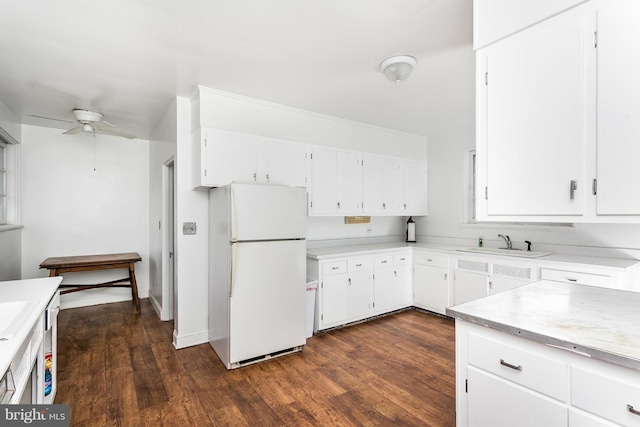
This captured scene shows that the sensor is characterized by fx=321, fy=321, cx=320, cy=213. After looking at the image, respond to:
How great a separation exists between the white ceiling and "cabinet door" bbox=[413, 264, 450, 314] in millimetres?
1966

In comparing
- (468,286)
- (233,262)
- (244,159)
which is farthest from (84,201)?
(468,286)

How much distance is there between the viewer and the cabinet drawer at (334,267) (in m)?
3.47

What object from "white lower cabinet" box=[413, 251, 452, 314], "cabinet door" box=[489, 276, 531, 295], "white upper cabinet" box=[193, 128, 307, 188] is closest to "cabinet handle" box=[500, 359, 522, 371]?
"cabinet door" box=[489, 276, 531, 295]

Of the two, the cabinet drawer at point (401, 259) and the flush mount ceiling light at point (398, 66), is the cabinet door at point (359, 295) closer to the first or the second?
the cabinet drawer at point (401, 259)

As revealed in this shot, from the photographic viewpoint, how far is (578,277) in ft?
8.92

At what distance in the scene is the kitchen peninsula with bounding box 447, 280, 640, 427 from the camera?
101cm

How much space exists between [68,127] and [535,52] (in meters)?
5.16

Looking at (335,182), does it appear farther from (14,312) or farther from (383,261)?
(14,312)

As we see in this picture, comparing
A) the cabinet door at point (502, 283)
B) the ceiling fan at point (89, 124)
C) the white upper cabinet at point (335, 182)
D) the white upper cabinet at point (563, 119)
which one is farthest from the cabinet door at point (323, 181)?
the white upper cabinet at point (563, 119)

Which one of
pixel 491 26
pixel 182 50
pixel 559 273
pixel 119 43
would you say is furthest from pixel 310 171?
pixel 559 273

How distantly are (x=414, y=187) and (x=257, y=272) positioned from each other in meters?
2.86

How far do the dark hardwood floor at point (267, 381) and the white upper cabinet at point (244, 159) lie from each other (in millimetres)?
1645

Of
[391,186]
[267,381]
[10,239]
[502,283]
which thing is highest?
[391,186]

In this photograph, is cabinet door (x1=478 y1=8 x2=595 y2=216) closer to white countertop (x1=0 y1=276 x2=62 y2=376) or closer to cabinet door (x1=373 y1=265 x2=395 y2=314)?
white countertop (x1=0 y1=276 x2=62 y2=376)
